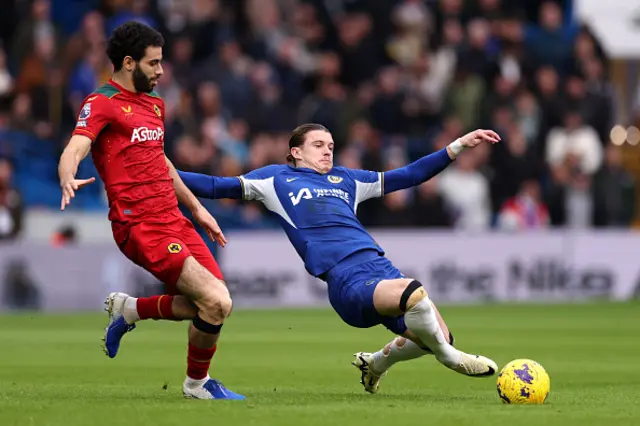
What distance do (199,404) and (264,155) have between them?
45.7ft

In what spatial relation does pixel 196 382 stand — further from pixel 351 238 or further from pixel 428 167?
pixel 428 167

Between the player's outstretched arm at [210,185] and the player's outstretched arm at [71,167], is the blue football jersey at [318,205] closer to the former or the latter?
the player's outstretched arm at [210,185]

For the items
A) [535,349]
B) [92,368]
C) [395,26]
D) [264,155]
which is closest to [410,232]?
[264,155]

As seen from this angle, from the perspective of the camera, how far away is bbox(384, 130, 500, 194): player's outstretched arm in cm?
930

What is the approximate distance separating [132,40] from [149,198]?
1043mm

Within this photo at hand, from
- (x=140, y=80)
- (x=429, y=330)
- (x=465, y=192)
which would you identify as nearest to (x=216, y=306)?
(x=429, y=330)

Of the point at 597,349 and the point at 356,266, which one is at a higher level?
the point at 356,266

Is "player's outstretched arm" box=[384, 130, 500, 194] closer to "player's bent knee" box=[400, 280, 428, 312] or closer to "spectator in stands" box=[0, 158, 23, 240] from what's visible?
"player's bent knee" box=[400, 280, 428, 312]

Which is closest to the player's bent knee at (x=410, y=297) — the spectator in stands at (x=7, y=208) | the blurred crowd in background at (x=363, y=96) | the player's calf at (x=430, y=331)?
the player's calf at (x=430, y=331)

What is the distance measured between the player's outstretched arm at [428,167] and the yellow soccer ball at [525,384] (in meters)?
1.76

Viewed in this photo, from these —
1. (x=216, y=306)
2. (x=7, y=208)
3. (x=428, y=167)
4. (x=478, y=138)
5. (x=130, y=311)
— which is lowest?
(x=7, y=208)

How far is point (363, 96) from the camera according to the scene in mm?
23969

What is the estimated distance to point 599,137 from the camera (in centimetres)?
2367

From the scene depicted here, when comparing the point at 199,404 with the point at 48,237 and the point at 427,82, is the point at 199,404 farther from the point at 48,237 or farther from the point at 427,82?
the point at 427,82
